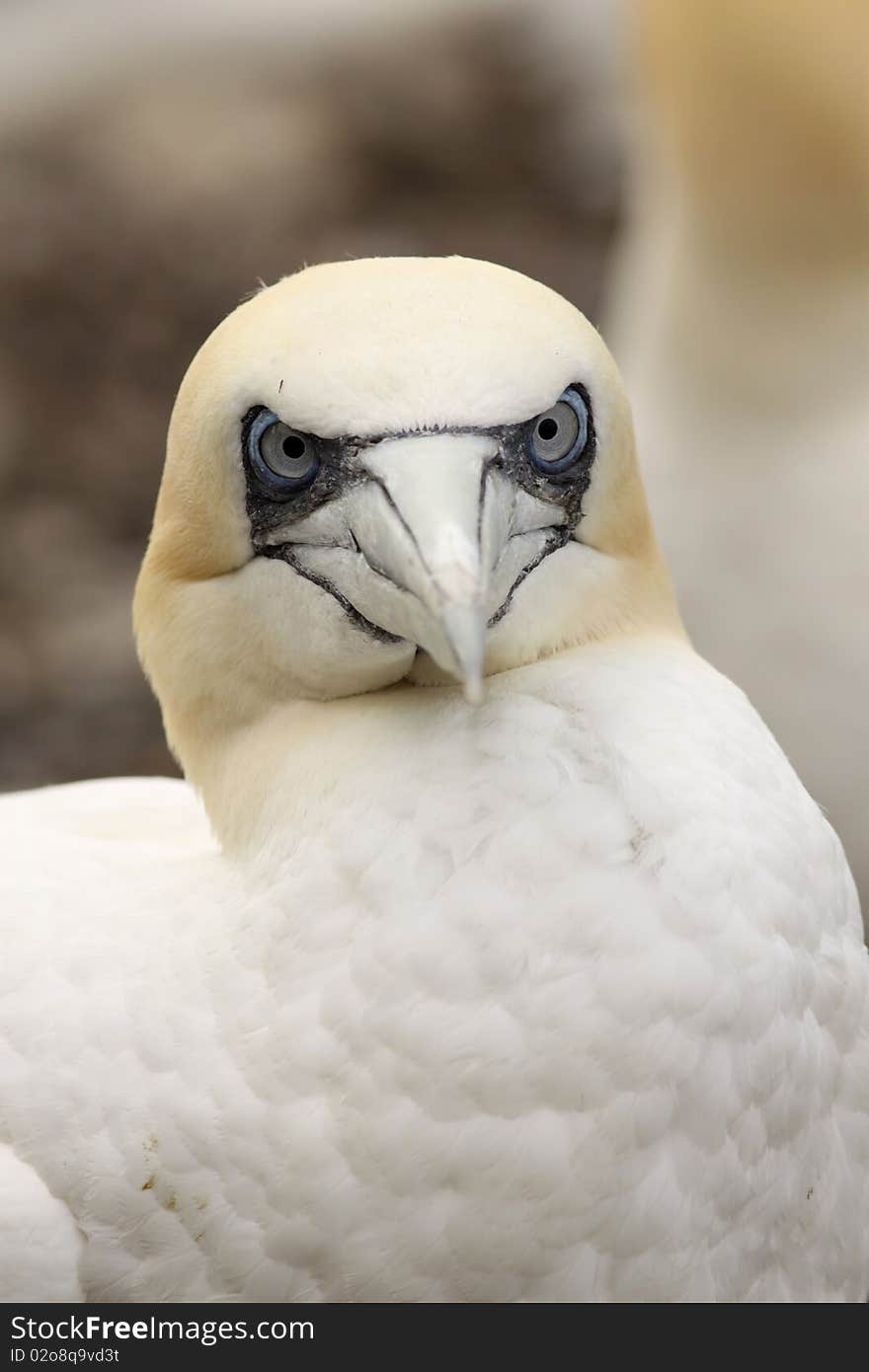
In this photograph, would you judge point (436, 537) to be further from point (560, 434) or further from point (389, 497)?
point (560, 434)

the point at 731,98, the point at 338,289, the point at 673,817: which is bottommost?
the point at 673,817

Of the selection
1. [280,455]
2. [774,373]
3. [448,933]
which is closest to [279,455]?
[280,455]

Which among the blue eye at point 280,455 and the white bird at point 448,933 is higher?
the blue eye at point 280,455

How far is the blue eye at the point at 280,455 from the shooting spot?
87.9 inches

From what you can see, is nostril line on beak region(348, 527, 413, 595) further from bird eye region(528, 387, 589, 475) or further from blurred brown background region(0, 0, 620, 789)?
blurred brown background region(0, 0, 620, 789)

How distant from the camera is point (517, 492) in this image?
2.24 m

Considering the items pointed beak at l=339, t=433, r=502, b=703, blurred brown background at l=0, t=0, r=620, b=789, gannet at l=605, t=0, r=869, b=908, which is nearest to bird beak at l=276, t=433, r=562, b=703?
pointed beak at l=339, t=433, r=502, b=703

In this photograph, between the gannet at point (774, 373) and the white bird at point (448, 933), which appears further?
the gannet at point (774, 373)

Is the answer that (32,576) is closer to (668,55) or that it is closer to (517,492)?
(668,55)

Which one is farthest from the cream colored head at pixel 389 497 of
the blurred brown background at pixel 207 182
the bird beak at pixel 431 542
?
the blurred brown background at pixel 207 182

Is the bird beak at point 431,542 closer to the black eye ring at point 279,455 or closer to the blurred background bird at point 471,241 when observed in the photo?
the black eye ring at point 279,455

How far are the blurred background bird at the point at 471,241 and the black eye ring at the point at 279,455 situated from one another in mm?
2442

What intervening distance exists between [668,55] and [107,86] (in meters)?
5.30

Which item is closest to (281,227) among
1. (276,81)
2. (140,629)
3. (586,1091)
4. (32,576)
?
(276,81)
